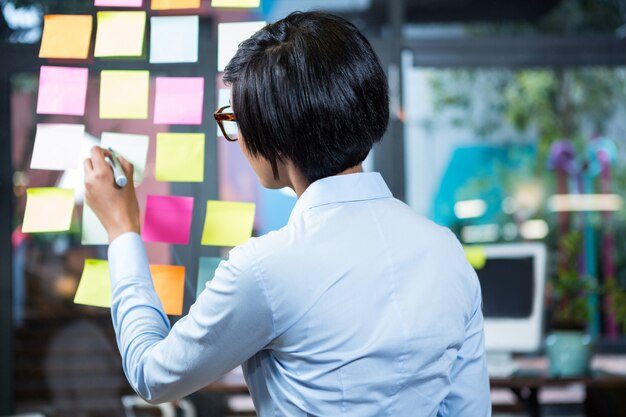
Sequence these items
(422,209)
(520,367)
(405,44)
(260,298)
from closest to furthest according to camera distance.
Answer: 1. (260,298)
2. (520,367)
3. (405,44)
4. (422,209)

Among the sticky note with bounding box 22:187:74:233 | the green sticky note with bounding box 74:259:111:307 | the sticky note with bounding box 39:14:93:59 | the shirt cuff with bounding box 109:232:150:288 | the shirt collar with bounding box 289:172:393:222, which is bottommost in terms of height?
the green sticky note with bounding box 74:259:111:307

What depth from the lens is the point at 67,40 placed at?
122 cm

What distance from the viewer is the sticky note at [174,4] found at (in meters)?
1.24

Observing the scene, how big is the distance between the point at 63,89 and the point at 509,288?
2.11m

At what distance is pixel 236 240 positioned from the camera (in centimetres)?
120

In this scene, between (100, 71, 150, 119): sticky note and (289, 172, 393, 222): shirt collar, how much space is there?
0.46 meters

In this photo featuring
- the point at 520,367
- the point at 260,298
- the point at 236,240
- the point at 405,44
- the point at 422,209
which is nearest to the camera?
the point at 260,298

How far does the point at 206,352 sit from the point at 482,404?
1.14 ft

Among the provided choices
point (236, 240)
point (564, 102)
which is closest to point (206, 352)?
point (236, 240)

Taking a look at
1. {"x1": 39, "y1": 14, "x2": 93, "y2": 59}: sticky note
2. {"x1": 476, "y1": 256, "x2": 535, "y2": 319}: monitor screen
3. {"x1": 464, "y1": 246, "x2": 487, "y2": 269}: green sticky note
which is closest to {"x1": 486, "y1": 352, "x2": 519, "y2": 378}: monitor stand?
{"x1": 476, "y1": 256, "x2": 535, "y2": 319}: monitor screen

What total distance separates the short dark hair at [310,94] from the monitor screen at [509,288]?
2.19 m

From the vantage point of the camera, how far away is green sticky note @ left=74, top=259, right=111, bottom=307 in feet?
3.80

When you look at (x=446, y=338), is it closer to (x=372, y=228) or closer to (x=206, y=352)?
(x=372, y=228)

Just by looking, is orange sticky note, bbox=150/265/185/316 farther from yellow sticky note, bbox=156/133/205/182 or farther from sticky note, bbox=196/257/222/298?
yellow sticky note, bbox=156/133/205/182
